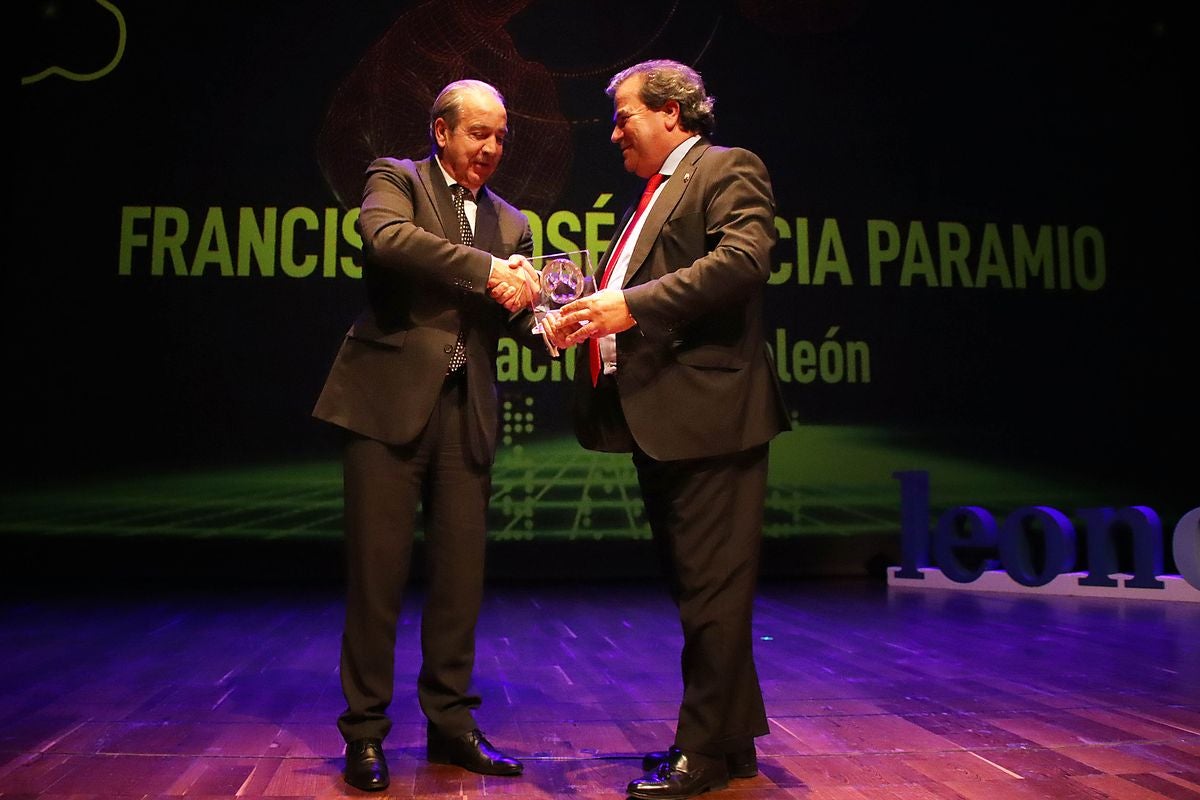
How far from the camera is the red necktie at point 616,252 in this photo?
195cm

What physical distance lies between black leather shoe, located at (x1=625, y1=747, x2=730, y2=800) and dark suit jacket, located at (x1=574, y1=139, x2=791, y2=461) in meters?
0.52

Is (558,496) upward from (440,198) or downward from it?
downward

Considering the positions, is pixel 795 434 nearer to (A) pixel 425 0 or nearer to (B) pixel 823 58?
(B) pixel 823 58

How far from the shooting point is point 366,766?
1.80 meters

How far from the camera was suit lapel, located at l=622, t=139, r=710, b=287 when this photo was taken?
1.91m

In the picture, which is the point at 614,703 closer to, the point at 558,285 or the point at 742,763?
the point at 742,763

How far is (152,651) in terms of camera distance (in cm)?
334

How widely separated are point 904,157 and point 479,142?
4817mm

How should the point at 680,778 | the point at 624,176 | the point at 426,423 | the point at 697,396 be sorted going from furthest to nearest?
the point at 624,176 → the point at 426,423 → the point at 697,396 → the point at 680,778

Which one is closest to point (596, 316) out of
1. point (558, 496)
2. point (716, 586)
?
point (716, 586)

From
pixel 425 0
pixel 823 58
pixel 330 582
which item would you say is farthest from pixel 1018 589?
pixel 425 0

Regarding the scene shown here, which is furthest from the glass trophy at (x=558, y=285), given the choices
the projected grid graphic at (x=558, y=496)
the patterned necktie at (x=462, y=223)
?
the projected grid graphic at (x=558, y=496)

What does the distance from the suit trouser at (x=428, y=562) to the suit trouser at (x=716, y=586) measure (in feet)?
1.32

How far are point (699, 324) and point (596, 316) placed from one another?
0.21 m
